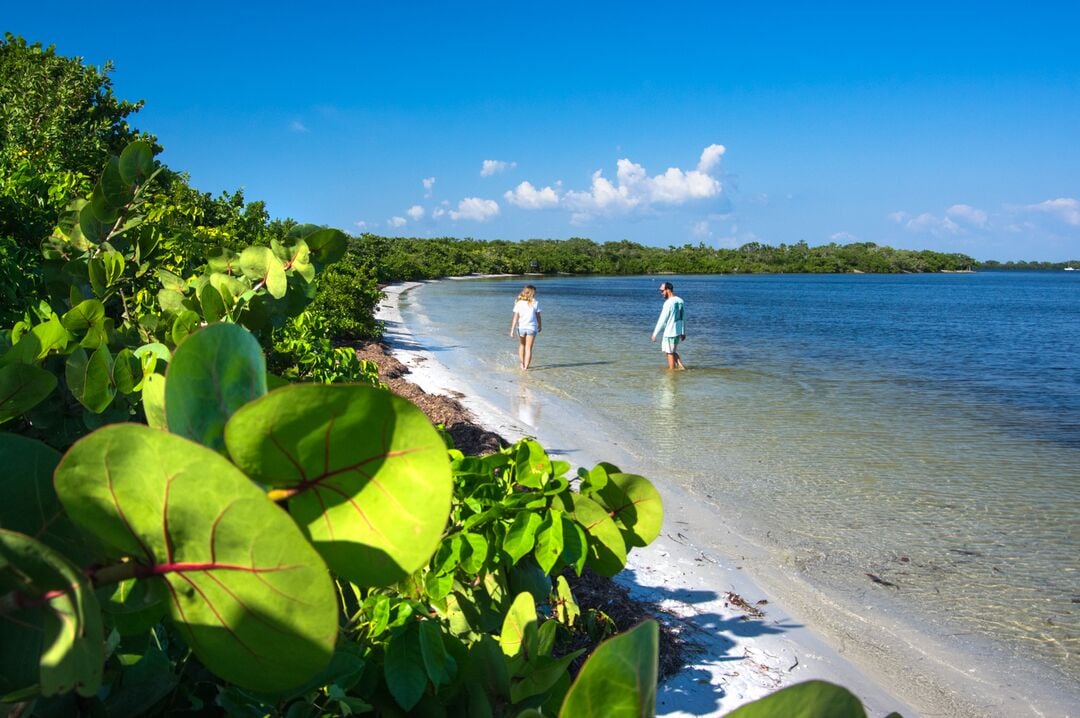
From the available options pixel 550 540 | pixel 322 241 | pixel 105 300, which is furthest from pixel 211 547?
pixel 105 300

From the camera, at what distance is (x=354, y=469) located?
0.48 metres

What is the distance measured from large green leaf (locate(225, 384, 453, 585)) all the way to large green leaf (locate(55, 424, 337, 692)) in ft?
0.12

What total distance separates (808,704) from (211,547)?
1.26 feet

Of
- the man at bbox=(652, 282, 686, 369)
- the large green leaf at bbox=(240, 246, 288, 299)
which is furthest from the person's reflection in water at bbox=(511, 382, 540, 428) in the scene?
the large green leaf at bbox=(240, 246, 288, 299)

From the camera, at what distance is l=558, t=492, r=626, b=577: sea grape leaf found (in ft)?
5.39

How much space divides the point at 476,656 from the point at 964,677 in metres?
4.19

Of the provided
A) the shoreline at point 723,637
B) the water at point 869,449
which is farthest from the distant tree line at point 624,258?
the shoreline at point 723,637

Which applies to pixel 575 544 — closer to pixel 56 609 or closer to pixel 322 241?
pixel 322 241

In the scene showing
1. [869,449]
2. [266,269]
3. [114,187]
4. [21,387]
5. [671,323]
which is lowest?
Answer: [869,449]

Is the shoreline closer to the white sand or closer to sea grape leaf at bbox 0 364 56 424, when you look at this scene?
the white sand

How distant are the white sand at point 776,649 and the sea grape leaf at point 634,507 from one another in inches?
75.7

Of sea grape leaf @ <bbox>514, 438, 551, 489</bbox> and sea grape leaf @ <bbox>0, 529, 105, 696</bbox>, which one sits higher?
sea grape leaf @ <bbox>0, 529, 105, 696</bbox>

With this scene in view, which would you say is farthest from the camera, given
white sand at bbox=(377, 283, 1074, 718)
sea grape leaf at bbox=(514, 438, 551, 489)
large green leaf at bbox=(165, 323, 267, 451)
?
white sand at bbox=(377, 283, 1074, 718)

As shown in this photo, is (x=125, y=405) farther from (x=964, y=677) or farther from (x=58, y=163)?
(x=58, y=163)
